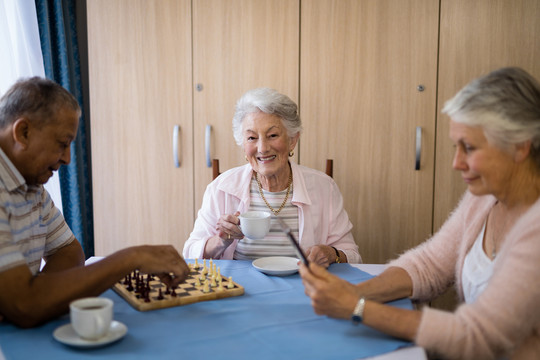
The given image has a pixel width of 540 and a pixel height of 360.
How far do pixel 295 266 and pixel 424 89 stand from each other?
1593 mm

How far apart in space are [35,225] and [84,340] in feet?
1.87

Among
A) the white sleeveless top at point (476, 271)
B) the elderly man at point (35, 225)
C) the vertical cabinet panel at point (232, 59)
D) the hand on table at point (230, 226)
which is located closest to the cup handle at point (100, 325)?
the elderly man at point (35, 225)

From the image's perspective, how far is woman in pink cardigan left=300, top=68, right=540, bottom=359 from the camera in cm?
111

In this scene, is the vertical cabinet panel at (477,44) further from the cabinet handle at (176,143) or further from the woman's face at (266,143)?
the cabinet handle at (176,143)

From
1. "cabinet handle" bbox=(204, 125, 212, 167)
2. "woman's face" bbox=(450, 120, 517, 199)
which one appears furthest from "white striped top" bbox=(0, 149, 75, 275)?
"cabinet handle" bbox=(204, 125, 212, 167)

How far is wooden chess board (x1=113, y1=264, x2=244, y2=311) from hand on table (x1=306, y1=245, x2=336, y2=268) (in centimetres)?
36

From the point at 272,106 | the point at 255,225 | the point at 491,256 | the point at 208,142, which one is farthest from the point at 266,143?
the point at 491,256

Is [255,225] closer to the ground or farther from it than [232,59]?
closer to the ground

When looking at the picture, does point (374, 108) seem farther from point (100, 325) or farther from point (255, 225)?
point (100, 325)

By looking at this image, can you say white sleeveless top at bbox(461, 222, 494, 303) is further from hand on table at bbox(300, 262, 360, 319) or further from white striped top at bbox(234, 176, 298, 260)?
white striped top at bbox(234, 176, 298, 260)

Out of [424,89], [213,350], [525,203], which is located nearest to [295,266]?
[213,350]

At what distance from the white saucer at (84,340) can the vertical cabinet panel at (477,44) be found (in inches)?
86.7

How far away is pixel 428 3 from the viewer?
2.76m

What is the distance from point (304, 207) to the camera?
224 centimetres
